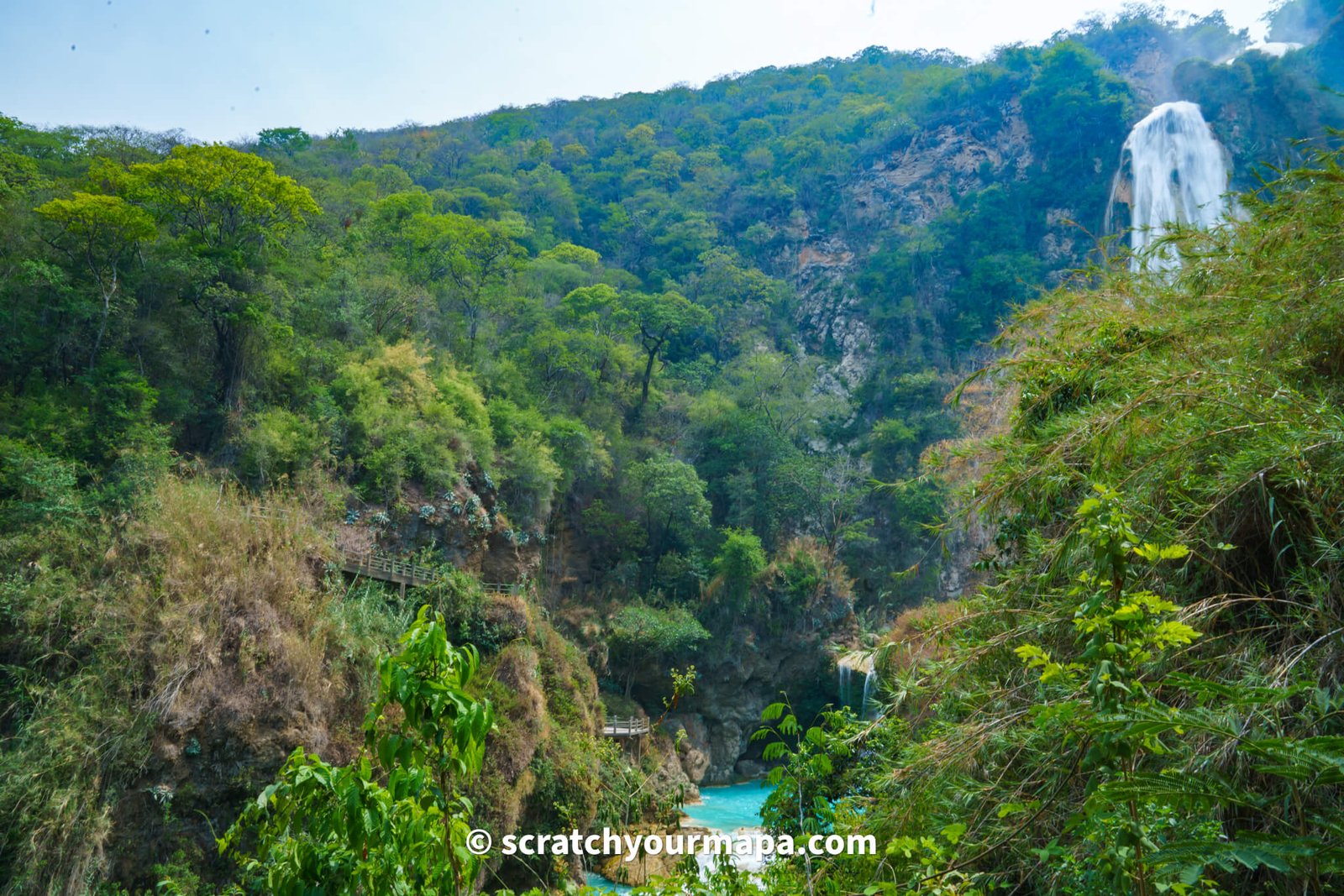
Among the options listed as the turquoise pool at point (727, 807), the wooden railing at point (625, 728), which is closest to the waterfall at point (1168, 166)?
the turquoise pool at point (727, 807)

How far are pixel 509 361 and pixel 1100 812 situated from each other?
21.3m

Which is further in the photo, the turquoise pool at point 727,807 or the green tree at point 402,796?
the turquoise pool at point 727,807

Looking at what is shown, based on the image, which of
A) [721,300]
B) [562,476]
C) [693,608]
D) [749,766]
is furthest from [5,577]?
[721,300]

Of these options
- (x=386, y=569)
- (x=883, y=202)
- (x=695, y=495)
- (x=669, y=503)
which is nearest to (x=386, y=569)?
(x=386, y=569)

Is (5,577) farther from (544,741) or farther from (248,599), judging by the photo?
(544,741)

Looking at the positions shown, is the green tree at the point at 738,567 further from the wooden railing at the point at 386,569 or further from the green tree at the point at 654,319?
the wooden railing at the point at 386,569

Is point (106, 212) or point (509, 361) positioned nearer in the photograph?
point (106, 212)

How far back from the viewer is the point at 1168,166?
24828 millimetres

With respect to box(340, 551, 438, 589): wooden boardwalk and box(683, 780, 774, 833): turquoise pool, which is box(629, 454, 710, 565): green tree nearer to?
box(683, 780, 774, 833): turquoise pool

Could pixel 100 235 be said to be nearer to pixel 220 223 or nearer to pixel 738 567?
pixel 220 223

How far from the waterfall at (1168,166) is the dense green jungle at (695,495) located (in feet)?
2.07

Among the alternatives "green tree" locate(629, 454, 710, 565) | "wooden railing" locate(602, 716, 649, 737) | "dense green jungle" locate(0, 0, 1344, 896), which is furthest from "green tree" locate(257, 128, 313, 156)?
"wooden railing" locate(602, 716, 649, 737)

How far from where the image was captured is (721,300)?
3058 cm

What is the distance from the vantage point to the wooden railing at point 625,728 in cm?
1512
